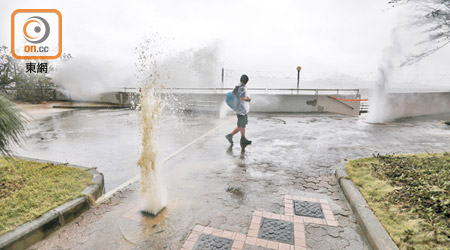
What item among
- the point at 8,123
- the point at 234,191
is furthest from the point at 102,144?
the point at 234,191

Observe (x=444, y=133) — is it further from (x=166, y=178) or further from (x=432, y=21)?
(x=166, y=178)

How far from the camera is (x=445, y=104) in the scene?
14.7m

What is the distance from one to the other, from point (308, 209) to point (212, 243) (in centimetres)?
161

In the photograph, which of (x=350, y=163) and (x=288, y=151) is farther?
(x=288, y=151)

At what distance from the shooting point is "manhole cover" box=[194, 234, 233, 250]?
8.97 ft

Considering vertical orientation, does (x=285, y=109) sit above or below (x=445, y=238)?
above

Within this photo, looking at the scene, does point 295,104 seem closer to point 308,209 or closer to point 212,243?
point 308,209

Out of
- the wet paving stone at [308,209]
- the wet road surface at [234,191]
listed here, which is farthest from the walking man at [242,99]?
the wet paving stone at [308,209]

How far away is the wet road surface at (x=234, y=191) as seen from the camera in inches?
115

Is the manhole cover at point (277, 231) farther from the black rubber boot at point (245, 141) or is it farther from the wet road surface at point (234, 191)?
the black rubber boot at point (245, 141)

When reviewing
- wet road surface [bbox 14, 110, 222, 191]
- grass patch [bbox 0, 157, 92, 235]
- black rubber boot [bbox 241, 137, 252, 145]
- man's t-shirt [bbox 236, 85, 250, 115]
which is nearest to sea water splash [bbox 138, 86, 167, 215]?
grass patch [bbox 0, 157, 92, 235]

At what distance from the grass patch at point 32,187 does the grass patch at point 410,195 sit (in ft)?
14.4

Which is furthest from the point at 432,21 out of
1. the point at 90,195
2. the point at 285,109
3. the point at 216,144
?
the point at 90,195

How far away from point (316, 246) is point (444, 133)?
32.5 ft
